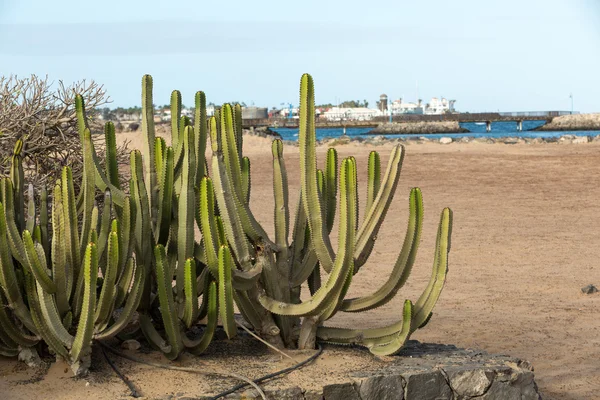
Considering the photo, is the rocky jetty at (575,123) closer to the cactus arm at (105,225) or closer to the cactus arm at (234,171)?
the cactus arm at (234,171)

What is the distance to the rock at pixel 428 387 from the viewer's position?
5.11 m

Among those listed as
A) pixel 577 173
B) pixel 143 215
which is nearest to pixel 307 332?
pixel 143 215

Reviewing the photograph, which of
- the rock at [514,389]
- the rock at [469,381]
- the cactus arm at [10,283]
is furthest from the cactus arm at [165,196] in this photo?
the rock at [514,389]

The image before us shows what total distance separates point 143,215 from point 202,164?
0.50 m

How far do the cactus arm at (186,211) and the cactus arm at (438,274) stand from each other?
1.40 metres

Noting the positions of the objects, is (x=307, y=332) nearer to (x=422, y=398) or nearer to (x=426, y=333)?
(x=422, y=398)

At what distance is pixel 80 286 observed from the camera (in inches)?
202

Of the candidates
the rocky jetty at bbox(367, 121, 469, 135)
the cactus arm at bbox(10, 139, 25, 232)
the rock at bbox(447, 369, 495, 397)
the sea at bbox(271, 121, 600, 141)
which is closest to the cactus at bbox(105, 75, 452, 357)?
the rock at bbox(447, 369, 495, 397)

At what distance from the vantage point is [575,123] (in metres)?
94.0

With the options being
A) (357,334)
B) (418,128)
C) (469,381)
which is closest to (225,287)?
(357,334)

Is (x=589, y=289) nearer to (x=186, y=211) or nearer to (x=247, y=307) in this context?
(x=247, y=307)

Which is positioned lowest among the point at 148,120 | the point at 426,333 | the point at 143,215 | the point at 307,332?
the point at 426,333

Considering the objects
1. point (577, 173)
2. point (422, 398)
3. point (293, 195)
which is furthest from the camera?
point (577, 173)

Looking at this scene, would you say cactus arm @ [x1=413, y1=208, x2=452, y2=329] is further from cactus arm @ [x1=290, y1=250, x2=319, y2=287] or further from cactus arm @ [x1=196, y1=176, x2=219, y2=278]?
cactus arm @ [x1=196, y1=176, x2=219, y2=278]
